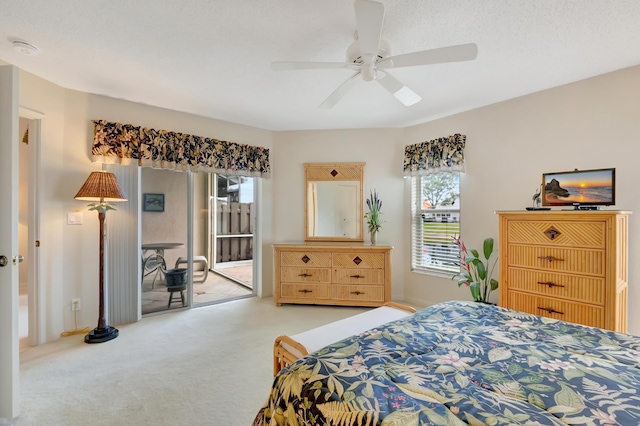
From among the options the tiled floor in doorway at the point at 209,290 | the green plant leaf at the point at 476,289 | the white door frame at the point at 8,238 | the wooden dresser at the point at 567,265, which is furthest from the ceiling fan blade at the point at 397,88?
the tiled floor in doorway at the point at 209,290

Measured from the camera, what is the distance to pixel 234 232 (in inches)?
176

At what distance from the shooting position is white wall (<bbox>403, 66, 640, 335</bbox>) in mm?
2373

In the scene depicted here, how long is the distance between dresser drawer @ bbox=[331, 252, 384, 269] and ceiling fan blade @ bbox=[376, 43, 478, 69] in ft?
7.71

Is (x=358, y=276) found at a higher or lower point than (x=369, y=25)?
lower

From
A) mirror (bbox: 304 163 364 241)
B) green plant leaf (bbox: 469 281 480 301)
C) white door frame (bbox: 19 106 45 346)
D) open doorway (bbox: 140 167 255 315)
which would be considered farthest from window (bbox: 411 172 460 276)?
white door frame (bbox: 19 106 45 346)

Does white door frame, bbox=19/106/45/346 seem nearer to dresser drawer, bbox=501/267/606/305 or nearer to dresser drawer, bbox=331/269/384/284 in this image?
dresser drawer, bbox=331/269/384/284

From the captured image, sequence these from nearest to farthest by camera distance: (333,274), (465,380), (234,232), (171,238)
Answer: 1. (465,380)
2. (171,238)
3. (333,274)
4. (234,232)

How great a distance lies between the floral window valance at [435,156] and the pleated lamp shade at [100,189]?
3.35 meters

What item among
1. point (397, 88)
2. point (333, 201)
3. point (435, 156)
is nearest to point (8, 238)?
point (397, 88)

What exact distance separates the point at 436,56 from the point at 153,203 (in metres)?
3.32

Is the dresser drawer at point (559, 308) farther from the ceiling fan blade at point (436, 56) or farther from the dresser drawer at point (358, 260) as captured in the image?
the ceiling fan blade at point (436, 56)

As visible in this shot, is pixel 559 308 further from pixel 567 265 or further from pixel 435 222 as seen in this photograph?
pixel 435 222

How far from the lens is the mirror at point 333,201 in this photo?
4.11m

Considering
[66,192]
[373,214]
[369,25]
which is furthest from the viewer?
[373,214]
